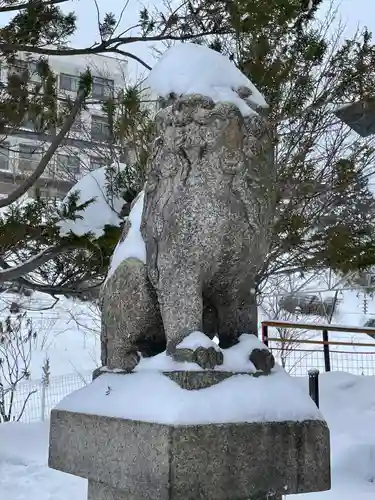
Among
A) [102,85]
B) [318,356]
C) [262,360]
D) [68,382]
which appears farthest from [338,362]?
[262,360]

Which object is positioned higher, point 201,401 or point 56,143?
point 56,143

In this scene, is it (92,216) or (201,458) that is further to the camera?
(92,216)

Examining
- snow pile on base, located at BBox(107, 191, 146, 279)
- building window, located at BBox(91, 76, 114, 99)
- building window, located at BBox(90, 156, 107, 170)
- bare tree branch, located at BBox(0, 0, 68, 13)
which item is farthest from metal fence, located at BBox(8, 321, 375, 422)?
snow pile on base, located at BBox(107, 191, 146, 279)

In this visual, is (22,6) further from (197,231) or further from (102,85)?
(102,85)

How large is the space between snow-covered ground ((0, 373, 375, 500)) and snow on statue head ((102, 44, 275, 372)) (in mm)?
2660

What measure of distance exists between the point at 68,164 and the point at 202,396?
782 centimetres

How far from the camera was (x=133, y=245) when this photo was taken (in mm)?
2096

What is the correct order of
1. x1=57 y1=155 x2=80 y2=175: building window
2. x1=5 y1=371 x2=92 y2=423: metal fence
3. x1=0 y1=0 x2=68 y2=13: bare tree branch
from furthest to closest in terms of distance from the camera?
x1=5 y1=371 x2=92 y2=423: metal fence < x1=57 y1=155 x2=80 y2=175: building window < x1=0 y1=0 x2=68 y2=13: bare tree branch

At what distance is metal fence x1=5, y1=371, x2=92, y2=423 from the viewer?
10.3m

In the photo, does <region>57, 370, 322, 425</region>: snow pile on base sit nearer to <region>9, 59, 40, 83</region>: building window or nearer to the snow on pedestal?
the snow on pedestal

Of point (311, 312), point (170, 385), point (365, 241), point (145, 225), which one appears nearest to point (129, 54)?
point (365, 241)

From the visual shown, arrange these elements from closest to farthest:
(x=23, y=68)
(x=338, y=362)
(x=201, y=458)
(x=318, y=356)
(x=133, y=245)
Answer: (x=201, y=458)
(x=133, y=245)
(x=23, y=68)
(x=338, y=362)
(x=318, y=356)

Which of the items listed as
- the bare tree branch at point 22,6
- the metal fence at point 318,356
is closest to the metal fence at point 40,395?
the metal fence at point 318,356

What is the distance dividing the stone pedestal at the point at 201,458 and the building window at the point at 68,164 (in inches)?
289
